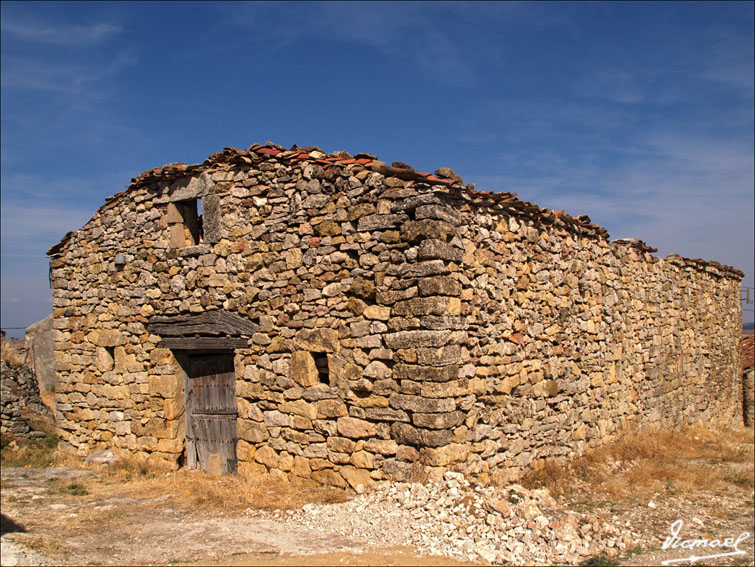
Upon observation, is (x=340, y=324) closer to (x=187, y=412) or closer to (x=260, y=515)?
(x=260, y=515)

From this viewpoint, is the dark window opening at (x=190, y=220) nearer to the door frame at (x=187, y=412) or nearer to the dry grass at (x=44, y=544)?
the door frame at (x=187, y=412)

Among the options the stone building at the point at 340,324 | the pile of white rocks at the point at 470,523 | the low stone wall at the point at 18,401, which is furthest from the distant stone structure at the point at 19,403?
the pile of white rocks at the point at 470,523

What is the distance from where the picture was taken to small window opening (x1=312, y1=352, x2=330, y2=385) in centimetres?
696

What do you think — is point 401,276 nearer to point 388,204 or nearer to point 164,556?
point 388,204

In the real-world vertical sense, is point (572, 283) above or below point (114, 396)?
above

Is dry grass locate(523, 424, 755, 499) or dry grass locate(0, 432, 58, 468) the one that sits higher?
dry grass locate(0, 432, 58, 468)

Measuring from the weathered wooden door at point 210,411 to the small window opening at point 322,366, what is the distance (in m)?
1.50

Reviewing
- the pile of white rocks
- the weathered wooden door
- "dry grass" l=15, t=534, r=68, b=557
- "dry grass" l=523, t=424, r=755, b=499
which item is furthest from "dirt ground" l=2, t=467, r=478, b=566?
"dry grass" l=523, t=424, r=755, b=499

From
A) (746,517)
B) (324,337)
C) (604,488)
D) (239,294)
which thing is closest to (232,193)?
(239,294)

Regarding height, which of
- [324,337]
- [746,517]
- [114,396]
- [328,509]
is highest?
[324,337]

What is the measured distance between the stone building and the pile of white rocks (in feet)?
1.08

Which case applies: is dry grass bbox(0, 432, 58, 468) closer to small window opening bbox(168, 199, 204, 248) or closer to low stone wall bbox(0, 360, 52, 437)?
low stone wall bbox(0, 360, 52, 437)

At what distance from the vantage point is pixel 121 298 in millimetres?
8781

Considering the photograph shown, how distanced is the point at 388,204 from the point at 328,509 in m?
3.14
